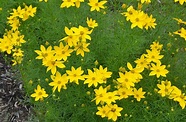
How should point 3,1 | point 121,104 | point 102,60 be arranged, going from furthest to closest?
point 3,1 → point 102,60 → point 121,104

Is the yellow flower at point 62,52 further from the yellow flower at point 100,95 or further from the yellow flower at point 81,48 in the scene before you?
the yellow flower at point 100,95

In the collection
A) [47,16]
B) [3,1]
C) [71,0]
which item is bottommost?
[71,0]

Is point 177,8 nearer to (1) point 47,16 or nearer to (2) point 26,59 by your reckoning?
(1) point 47,16

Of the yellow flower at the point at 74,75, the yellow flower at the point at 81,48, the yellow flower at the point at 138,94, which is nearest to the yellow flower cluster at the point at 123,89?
the yellow flower at the point at 138,94

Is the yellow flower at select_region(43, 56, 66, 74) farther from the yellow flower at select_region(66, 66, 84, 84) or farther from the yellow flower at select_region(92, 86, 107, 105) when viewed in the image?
the yellow flower at select_region(92, 86, 107, 105)

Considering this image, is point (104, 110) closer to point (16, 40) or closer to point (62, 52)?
point (62, 52)

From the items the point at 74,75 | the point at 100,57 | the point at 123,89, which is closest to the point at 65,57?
the point at 74,75

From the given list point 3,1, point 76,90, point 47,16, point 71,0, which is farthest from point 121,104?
point 3,1

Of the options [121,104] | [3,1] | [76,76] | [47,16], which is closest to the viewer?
[76,76]
